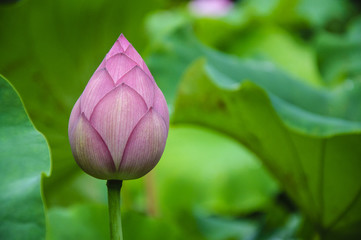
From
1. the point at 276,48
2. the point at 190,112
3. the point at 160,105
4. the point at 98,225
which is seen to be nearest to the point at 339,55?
the point at 276,48

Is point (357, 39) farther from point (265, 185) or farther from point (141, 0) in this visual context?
point (141, 0)

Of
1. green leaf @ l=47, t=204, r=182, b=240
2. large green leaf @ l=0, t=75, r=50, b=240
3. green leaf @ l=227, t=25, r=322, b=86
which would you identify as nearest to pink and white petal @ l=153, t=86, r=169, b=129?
large green leaf @ l=0, t=75, r=50, b=240

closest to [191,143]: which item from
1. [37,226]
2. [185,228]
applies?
[185,228]

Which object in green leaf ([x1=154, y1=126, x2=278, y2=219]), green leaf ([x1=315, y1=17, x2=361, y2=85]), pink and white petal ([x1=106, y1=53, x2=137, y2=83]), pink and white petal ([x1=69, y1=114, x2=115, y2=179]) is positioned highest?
pink and white petal ([x1=106, y1=53, x2=137, y2=83])

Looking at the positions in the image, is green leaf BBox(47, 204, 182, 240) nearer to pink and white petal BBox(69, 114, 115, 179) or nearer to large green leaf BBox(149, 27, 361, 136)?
large green leaf BBox(149, 27, 361, 136)

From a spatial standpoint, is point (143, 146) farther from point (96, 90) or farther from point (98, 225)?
point (98, 225)

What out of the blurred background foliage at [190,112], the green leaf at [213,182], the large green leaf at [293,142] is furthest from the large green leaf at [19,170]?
the green leaf at [213,182]

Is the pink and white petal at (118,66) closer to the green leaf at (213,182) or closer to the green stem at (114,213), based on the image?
the green stem at (114,213)

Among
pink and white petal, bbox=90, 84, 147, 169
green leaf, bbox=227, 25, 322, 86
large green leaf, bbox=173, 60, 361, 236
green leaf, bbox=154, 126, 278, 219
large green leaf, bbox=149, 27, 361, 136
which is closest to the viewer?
pink and white petal, bbox=90, 84, 147, 169
